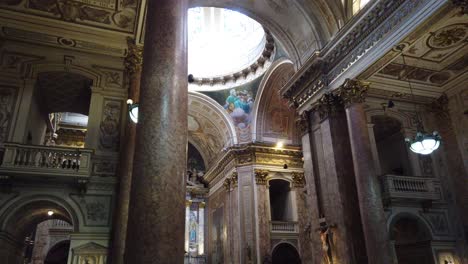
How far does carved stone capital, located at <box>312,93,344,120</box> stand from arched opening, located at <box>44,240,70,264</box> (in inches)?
547

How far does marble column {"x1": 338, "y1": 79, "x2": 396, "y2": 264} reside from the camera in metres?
8.82

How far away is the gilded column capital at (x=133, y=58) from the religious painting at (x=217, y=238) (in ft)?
42.5

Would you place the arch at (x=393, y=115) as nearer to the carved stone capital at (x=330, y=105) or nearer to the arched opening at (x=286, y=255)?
the carved stone capital at (x=330, y=105)

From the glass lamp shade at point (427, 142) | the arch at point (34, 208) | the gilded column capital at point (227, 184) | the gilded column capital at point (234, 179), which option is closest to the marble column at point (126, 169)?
Answer: the arch at point (34, 208)

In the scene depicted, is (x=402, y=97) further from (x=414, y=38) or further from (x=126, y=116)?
(x=126, y=116)

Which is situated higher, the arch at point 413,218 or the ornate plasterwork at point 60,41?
the ornate plasterwork at point 60,41

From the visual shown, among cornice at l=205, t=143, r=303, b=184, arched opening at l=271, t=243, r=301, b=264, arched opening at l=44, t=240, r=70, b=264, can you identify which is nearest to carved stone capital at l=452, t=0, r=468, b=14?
cornice at l=205, t=143, r=303, b=184

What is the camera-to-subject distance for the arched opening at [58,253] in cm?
1736

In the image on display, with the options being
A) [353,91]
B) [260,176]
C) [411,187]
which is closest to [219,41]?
[260,176]

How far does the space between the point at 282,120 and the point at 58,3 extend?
13.1 meters

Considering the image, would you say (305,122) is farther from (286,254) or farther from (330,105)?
(286,254)

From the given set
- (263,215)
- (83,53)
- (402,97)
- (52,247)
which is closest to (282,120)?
(263,215)

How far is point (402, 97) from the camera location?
13.0 m

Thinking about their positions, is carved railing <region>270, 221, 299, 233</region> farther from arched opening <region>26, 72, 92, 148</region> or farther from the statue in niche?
arched opening <region>26, 72, 92, 148</region>
